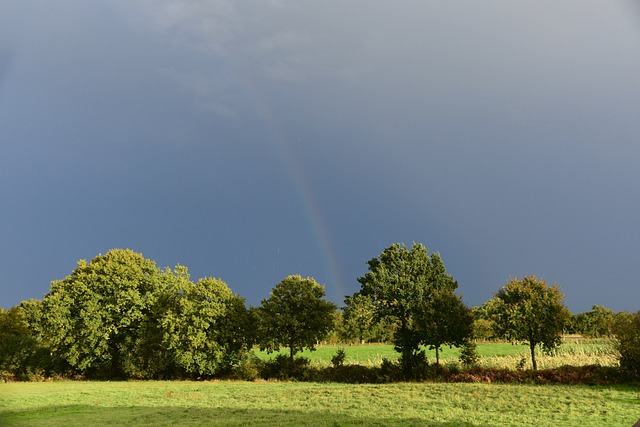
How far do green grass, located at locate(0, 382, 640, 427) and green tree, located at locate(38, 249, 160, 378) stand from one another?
1466 cm

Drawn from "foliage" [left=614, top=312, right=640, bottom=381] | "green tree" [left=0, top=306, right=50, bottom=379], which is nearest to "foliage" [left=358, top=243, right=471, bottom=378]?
"foliage" [left=614, top=312, right=640, bottom=381]

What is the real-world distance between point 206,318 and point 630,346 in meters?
32.8

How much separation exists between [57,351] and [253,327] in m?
20.1

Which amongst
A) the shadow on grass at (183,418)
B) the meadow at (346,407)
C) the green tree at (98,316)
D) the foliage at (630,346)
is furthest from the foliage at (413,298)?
the green tree at (98,316)

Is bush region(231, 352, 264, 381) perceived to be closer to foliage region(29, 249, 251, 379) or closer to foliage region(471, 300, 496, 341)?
foliage region(29, 249, 251, 379)

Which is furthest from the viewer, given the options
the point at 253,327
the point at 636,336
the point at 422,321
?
the point at 253,327

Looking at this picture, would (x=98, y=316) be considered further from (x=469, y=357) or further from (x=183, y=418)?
(x=469, y=357)

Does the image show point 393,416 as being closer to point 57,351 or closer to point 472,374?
point 472,374

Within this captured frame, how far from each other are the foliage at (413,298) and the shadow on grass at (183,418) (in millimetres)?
19677

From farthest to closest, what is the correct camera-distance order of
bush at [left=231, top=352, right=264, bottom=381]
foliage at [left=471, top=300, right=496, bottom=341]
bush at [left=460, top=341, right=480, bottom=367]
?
bush at [left=231, top=352, right=264, bottom=381]
foliage at [left=471, top=300, right=496, bottom=341]
bush at [left=460, top=341, right=480, bottom=367]

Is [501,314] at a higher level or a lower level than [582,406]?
higher

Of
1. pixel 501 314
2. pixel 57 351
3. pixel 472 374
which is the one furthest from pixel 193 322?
pixel 501 314

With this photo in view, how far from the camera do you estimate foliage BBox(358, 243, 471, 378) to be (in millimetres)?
38156

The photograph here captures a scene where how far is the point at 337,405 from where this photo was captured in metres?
22.2
